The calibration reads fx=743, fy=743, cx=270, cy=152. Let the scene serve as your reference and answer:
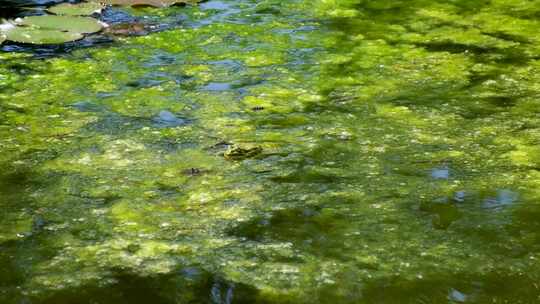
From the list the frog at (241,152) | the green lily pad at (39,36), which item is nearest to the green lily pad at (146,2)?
the green lily pad at (39,36)

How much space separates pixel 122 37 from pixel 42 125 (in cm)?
141

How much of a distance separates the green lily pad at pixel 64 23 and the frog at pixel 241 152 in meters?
2.05

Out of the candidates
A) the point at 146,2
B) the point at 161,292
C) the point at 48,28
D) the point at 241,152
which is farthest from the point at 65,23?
the point at 161,292

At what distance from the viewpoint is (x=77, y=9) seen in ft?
17.1

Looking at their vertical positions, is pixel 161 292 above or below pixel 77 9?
below

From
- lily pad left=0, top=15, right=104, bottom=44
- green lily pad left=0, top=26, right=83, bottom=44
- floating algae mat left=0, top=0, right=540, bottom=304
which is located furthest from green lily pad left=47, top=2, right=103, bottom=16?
floating algae mat left=0, top=0, right=540, bottom=304

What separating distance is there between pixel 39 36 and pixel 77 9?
1.85ft

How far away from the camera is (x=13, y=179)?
296 cm

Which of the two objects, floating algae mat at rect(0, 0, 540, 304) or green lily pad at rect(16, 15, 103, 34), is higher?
green lily pad at rect(16, 15, 103, 34)

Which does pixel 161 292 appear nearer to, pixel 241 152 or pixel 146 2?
pixel 241 152

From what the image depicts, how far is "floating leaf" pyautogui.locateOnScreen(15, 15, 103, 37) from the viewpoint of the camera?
483 centimetres

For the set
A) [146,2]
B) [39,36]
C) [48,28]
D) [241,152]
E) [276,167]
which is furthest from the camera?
[146,2]

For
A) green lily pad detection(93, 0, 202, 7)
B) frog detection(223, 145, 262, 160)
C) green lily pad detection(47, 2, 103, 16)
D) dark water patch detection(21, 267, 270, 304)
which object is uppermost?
green lily pad detection(47, 2, 103, 16)

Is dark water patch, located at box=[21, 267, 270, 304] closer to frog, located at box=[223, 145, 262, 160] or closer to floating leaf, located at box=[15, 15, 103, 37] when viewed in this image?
frog, located at box=[223, 145, 262, 160]
